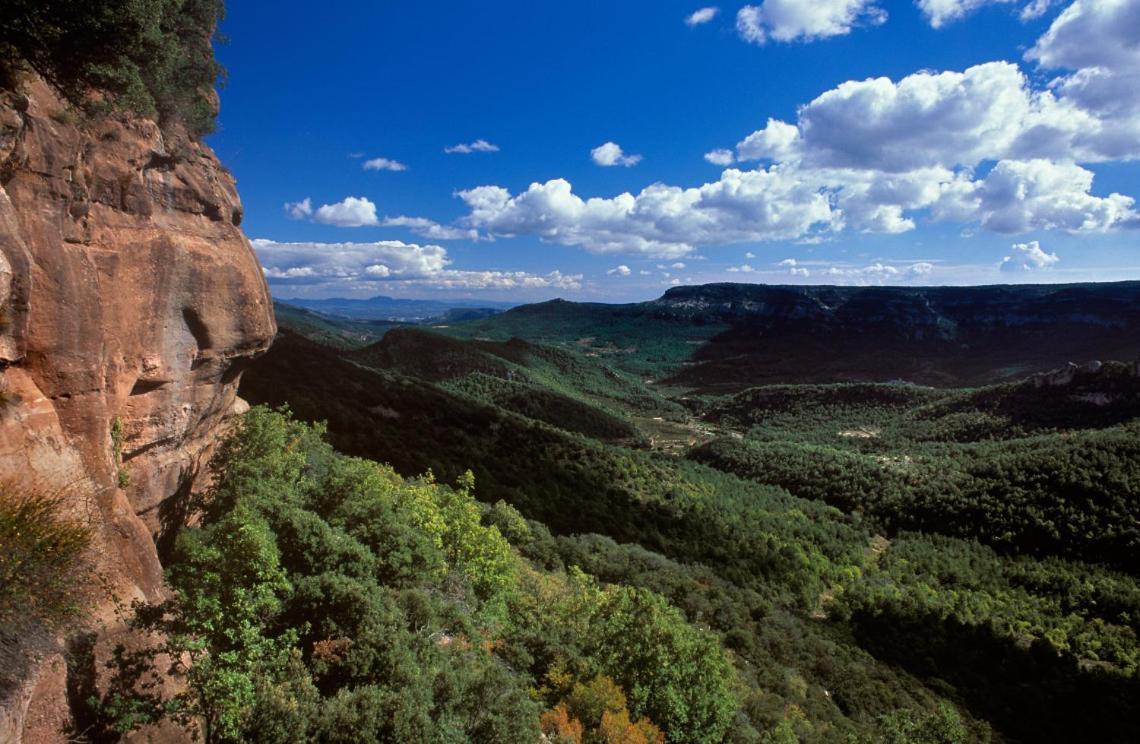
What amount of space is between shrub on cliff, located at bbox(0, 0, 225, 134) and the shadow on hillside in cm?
6019

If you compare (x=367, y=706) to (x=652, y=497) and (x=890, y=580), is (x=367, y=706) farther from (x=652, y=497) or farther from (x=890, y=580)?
(x=890, y=580)

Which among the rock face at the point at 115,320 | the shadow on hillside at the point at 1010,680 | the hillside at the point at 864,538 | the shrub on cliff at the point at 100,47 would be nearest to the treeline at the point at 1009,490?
the hillside at the point at 864,538

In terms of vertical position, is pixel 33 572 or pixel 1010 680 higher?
pixel 33 572

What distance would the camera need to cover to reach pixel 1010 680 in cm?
4700

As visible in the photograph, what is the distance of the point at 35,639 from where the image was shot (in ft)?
31.6

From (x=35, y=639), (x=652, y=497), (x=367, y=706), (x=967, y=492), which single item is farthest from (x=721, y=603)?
(x=967, y=492)

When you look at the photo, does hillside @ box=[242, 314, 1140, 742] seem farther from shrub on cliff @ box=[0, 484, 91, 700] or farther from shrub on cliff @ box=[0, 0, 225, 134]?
shrub on cliff @ box=[0, 0, 225, 134]

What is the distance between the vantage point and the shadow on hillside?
138 ft

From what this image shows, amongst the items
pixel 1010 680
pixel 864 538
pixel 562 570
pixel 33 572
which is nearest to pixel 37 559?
pixel 33 572

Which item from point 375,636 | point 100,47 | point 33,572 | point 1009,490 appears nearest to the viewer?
point 33,572

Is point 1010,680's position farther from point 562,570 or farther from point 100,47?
point 100,47

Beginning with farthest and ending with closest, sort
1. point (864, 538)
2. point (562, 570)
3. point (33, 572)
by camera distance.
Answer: point (864, 538)
point (562, 570)
point (33, 572)

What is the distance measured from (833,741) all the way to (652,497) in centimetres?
4241

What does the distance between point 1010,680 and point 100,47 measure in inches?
2706
